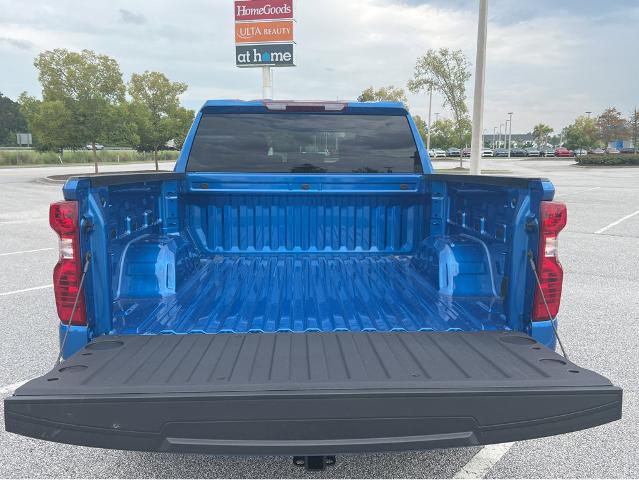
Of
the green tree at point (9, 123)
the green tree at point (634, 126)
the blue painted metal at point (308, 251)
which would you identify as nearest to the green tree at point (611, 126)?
the green tree at point (634, 126)

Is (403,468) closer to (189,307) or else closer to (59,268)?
(189,307)

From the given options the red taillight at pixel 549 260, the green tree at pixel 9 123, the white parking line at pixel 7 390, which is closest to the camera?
the red taillight at pixel 549 260

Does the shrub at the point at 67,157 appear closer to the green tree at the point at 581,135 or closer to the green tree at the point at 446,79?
the green tree at the point at 446,79

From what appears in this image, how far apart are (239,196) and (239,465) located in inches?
87.4

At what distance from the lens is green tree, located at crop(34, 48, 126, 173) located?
2788 centimetres

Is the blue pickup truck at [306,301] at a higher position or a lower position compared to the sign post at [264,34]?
lower

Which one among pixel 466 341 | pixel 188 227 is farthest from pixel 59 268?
pixel 466 341

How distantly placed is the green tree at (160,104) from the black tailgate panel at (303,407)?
3431 centimetres

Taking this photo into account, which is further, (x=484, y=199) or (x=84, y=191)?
(x=484, y=199)

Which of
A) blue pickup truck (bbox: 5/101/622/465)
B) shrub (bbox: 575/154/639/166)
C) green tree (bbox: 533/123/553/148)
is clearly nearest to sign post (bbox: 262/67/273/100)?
blue pickup truck (bbox: 5/101/622/465)

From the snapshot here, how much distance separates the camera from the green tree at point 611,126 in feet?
226

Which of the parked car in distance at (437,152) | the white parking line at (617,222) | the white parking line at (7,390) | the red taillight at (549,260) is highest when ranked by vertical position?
the parked car in distance at (437,152)

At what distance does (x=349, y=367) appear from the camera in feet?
7.32

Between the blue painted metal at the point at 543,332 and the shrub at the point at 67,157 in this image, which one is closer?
the blue painted metal at the point at 543,332
